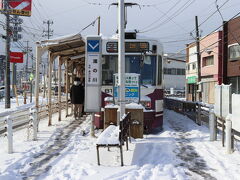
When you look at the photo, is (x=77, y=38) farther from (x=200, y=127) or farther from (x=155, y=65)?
(x=200, y=127)

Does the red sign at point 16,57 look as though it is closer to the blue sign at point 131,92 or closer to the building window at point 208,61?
the blue sign at point 131,92

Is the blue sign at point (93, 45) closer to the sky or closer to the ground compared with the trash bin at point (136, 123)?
closer to the sky

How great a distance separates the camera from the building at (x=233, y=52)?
28.3m

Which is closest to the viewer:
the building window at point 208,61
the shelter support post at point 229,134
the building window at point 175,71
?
the shelter support post at point 229,134

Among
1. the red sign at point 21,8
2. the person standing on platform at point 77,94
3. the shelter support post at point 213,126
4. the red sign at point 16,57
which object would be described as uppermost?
the red sign at point 21,8

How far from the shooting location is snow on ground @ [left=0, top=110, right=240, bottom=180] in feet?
20.1

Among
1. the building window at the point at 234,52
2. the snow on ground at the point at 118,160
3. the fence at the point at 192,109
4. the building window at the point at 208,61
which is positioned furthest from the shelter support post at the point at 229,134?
the building window at the point at 208,61

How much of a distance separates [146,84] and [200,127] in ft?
12.4

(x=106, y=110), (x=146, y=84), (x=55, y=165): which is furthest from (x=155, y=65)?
(x=55, y=165)

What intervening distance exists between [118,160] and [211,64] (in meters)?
29.7

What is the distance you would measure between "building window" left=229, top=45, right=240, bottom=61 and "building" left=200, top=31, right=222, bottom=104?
173 centimetres

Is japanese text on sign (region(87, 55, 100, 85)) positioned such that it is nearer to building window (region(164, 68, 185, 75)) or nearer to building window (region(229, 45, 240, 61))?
building window (region(229, 45, 240, 61))

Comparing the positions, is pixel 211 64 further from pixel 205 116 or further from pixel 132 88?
pixel 132 88

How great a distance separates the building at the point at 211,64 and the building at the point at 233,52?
894mm
